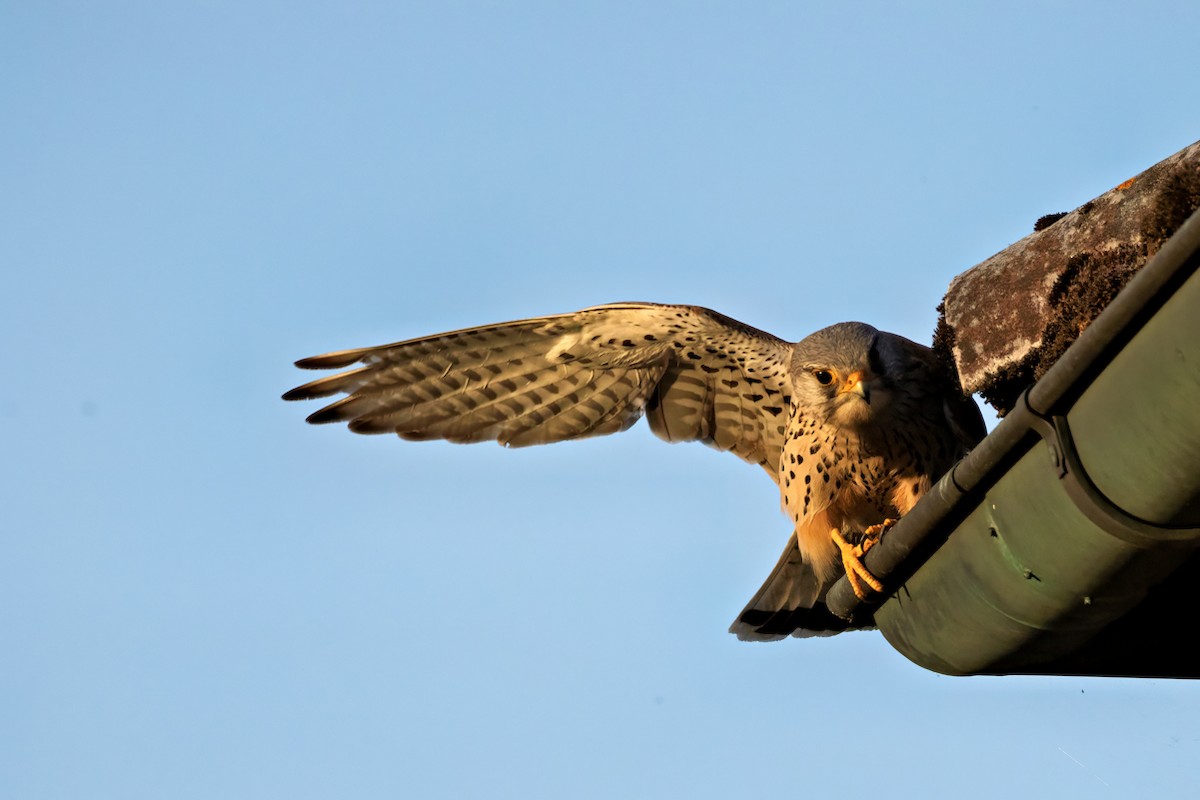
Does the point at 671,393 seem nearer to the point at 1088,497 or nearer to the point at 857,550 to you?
the point at 857,550

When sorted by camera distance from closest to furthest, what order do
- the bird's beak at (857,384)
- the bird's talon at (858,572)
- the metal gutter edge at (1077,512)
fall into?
1. the metal gutter edge at (1077,512)
2. the bird's talon at (858,572)
3. the bird's beak at (857,384)

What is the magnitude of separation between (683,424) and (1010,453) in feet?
10.5

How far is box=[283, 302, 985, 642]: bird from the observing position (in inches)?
201

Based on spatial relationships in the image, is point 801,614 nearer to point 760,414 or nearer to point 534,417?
point 760,414

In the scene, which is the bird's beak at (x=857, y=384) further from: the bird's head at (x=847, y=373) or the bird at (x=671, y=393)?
the bird at (x=671, y=393)

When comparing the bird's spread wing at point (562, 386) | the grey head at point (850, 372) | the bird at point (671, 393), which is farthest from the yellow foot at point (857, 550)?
the bird's spread wing at point (562, 386)

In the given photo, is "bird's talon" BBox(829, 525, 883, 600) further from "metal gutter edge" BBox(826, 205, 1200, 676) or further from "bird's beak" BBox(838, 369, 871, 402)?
"bird's beak" BBox(838, 369, 871, 402)

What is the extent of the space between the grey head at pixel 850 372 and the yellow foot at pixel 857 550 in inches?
15.1

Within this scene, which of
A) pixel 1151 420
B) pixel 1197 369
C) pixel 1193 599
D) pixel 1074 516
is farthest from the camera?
pixel 1193 599

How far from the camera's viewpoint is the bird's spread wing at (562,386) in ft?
18.6

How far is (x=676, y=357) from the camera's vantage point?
5.74 meters

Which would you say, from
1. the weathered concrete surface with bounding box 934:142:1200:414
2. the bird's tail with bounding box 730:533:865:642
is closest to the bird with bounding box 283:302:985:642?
the bird's tail with bounding box 730:533:865:642

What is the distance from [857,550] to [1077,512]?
7.37 feet

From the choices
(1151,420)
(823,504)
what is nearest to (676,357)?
(823,504)
